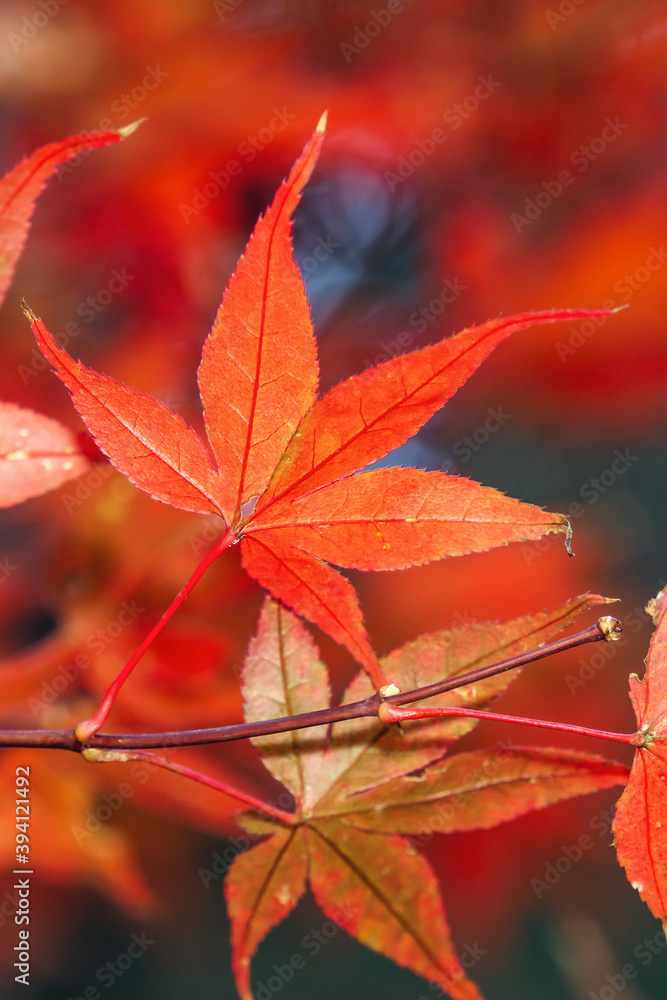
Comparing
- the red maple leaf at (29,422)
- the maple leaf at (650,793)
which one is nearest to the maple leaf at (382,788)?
the maple leaf at (650,793)

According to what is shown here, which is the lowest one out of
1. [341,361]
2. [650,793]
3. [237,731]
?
[650,793]

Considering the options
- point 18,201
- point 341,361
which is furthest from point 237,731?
point 341,361

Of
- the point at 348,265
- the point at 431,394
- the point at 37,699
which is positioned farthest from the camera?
the point at 348,265

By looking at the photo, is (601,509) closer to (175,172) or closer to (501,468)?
(501,468)

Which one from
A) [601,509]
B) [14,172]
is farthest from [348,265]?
[14,172]

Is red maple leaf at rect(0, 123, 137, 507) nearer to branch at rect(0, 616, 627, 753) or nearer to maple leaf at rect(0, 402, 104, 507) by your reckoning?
maple leaf at rect(0, 402, 104, 507)

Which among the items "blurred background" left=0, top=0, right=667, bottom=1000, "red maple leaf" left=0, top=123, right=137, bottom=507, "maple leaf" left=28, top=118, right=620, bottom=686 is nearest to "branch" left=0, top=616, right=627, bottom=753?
"maple leaf" left=28, top=118, right=620, bottom=686

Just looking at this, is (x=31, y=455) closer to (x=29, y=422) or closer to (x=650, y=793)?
(x=29, y=422)
